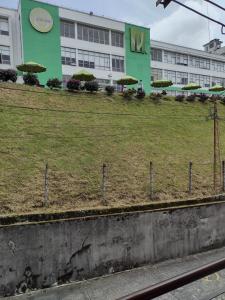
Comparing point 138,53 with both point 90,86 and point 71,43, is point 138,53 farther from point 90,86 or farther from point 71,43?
point 90,86

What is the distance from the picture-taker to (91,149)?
711 inches

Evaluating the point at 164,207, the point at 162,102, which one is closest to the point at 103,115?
the point at 162,102

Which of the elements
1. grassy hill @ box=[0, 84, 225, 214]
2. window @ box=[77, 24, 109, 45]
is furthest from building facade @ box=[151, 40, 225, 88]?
grassy hill @ box=[0, 84, 225, 214]

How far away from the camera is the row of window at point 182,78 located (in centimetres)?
5705

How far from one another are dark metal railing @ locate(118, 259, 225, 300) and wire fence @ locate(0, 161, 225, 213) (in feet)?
27.4

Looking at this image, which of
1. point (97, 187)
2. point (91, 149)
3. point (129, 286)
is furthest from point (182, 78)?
point (129, 286)

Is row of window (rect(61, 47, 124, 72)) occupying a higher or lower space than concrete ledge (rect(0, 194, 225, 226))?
higher

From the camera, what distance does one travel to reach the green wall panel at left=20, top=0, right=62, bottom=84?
41250 mm

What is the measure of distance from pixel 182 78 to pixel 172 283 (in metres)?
60.6

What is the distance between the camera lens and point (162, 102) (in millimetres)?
34781

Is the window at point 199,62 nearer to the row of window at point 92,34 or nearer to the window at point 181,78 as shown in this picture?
the window at point 181,78

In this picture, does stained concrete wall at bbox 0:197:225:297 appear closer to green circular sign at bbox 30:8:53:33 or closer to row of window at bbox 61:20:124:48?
green circular sign at bbox 30:8:53:33

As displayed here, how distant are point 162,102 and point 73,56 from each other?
53.2 feet

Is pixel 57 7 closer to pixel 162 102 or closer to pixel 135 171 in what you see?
pixel 162 102
